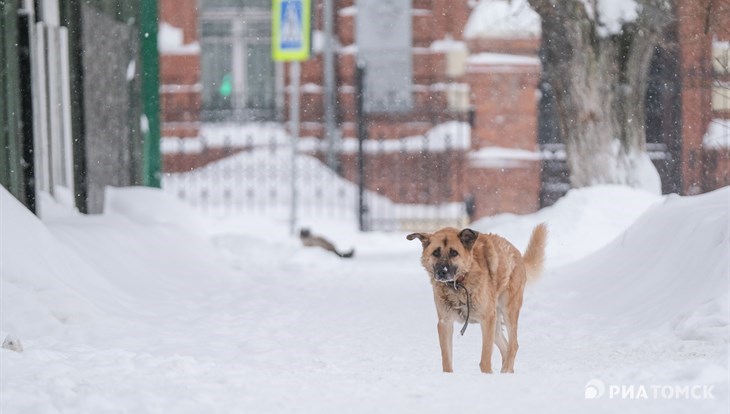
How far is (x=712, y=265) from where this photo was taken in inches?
315

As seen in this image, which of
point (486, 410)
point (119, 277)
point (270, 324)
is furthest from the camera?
point (119, 277)

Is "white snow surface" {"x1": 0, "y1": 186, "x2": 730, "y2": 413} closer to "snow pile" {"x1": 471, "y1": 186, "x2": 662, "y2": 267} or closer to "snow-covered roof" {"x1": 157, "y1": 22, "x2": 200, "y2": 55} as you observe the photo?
"snow pile" {"x1": 471, "y1": 186, "x2": 662, "y2": 267}

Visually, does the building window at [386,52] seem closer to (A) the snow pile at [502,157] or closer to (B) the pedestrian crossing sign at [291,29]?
(A) the snow pile at [502,157]

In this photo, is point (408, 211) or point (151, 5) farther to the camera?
point (408, 211)

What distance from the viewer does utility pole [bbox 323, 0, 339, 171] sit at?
2127 centimetres

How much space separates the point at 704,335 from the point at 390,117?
1430cm

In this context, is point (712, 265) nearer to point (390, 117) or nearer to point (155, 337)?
point (155, 337)

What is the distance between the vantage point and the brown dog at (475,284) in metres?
5.89

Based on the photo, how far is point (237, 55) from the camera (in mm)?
22703

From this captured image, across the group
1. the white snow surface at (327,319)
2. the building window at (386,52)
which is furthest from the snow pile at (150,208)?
the building window at (386,52)

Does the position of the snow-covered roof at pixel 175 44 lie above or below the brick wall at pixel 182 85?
above

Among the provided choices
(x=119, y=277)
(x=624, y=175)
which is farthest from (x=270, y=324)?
(x=624, y=175)

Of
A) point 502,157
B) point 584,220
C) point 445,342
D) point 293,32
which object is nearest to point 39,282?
point 445,342

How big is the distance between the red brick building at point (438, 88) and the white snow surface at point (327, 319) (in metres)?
5.16
